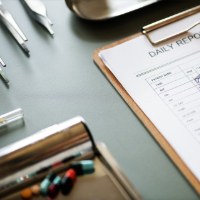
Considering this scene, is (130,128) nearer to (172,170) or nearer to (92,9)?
(172,170)

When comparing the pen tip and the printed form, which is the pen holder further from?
the pen tip

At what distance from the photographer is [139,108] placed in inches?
16.9

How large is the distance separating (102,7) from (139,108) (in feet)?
0.88

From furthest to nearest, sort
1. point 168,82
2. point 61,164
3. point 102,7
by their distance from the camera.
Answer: point 102,7 → point 168,82 → point 61,164

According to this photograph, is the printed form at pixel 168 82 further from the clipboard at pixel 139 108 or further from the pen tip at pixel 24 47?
the pen tip at pixel 24 47

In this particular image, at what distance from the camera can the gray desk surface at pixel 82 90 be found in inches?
14.6

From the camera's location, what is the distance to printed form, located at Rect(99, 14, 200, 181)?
1.28 feet

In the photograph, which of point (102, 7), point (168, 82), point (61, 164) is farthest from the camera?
point (102, 7)

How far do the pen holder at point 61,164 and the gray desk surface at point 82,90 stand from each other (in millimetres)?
33

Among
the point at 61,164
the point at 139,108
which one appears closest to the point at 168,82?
the point at 139,108

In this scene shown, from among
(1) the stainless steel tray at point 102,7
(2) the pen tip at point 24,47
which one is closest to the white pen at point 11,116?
(2) the pen tip at point 24,47

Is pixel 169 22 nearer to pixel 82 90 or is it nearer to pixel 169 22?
pixel 169 22

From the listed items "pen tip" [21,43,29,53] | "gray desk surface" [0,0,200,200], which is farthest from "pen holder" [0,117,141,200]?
"pen tip" [21,43,29,53]

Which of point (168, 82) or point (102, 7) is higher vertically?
point (102, 7)
